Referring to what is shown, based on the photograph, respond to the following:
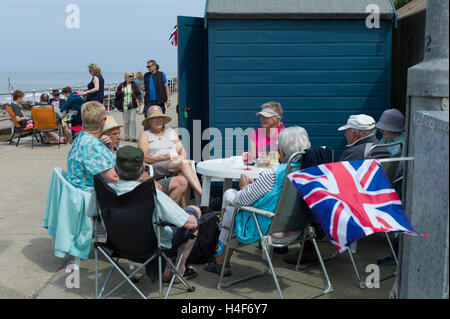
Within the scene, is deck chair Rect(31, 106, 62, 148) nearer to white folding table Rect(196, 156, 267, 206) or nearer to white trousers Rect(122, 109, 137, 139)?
white trousers Rect(122, 109, 137, 139)

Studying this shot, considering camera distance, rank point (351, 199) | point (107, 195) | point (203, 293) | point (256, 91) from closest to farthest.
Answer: point (351, 199), point (107, 195), point (203, 293), point (256, 91)

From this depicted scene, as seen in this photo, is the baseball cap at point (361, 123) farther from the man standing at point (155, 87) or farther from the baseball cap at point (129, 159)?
the man standing at point (155, 87)

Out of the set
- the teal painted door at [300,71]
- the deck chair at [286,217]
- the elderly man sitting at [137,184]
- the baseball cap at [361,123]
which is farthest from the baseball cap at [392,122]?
the elderly man sitting at [137,184]

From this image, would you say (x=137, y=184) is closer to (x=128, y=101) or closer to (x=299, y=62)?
(x=299, y=62)

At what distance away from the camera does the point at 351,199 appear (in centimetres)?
300

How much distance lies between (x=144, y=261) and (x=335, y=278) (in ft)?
4.90

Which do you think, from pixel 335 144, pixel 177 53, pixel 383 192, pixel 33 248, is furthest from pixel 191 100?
pixel 383 192

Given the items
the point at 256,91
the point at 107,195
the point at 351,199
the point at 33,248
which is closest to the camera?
the point at 351,199

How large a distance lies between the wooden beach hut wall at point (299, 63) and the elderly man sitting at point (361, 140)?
6.26 feet

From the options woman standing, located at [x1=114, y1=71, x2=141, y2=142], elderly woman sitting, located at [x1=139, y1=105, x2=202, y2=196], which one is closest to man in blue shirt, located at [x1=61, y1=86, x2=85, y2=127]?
woman standing, located at [x1=114, y1=71, x2=141, y2=142]

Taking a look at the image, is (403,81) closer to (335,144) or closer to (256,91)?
(335,144)

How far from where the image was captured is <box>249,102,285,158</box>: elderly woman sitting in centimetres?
531

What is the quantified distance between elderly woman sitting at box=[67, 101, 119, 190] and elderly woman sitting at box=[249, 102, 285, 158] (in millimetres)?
1650

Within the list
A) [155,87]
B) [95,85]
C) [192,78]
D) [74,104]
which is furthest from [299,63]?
[74,104]
